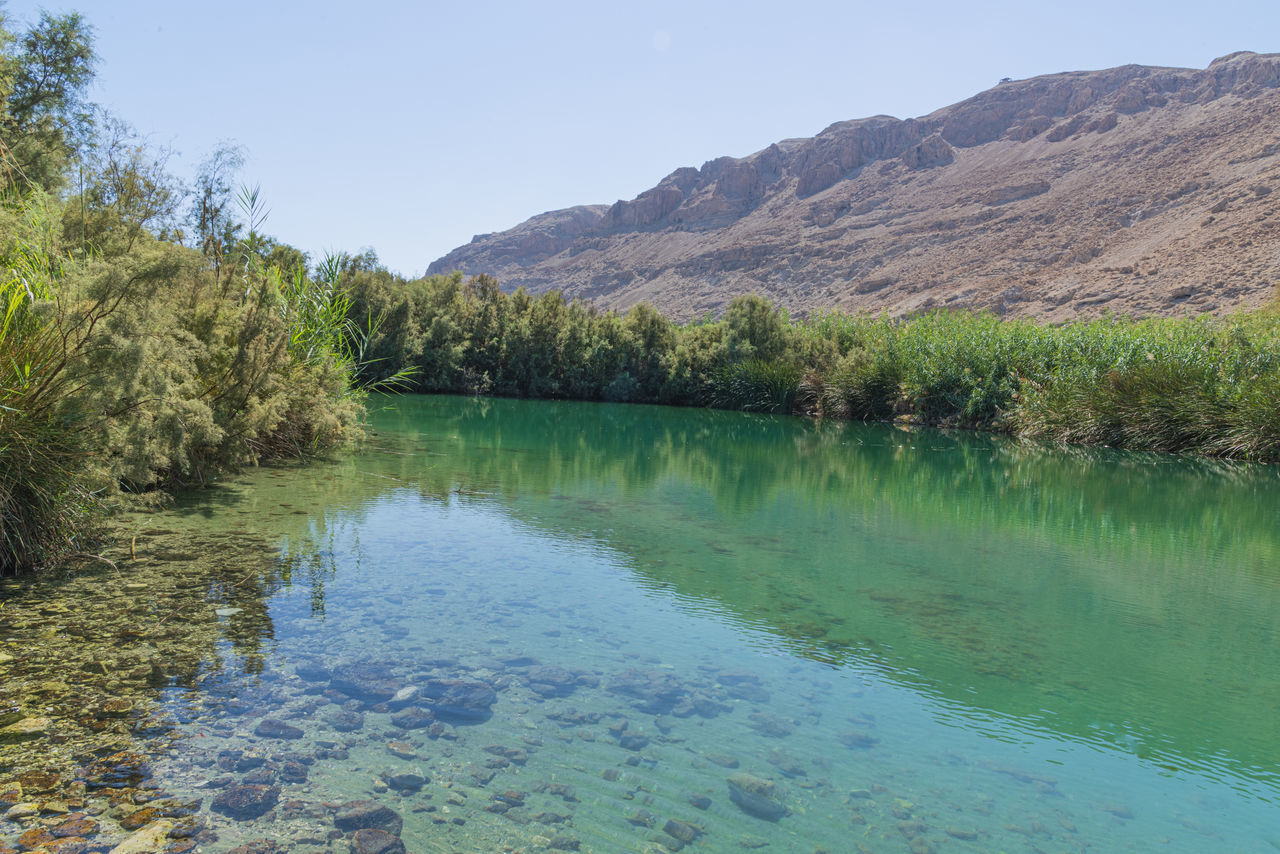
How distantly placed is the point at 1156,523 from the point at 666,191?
435 feet

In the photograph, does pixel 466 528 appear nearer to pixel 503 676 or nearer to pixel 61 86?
pixel 503 676

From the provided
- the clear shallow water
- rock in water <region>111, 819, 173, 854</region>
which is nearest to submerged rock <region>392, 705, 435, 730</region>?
the clear shallow water

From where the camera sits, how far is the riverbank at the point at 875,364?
21922 millimetres

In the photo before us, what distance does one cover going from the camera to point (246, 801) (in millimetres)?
3512

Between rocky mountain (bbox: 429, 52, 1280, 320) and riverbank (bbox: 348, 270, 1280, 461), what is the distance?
33.6 m

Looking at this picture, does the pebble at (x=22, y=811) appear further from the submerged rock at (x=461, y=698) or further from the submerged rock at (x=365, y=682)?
the submerged rock at (x=461, y=698)

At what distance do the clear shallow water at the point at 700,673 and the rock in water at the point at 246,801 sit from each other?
6 cm

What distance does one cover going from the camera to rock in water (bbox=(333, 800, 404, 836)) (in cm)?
341

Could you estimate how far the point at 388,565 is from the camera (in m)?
7.47

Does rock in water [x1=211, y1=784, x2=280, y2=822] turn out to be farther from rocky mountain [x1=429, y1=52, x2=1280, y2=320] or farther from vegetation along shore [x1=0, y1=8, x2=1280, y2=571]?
rocky mountain [x1=429, y1=52, x2=1280, y2=320]

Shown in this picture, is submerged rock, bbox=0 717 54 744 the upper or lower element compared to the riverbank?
lower

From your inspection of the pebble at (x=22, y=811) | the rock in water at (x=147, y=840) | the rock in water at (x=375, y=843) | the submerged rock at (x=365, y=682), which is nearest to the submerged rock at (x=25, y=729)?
the pebble at (x=22, y=811)

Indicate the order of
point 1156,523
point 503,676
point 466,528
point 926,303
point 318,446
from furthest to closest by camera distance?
point 926,303, point 318,446, point 1156,523, point 466,528, point 503,676

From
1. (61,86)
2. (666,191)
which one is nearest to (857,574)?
(61,86)
